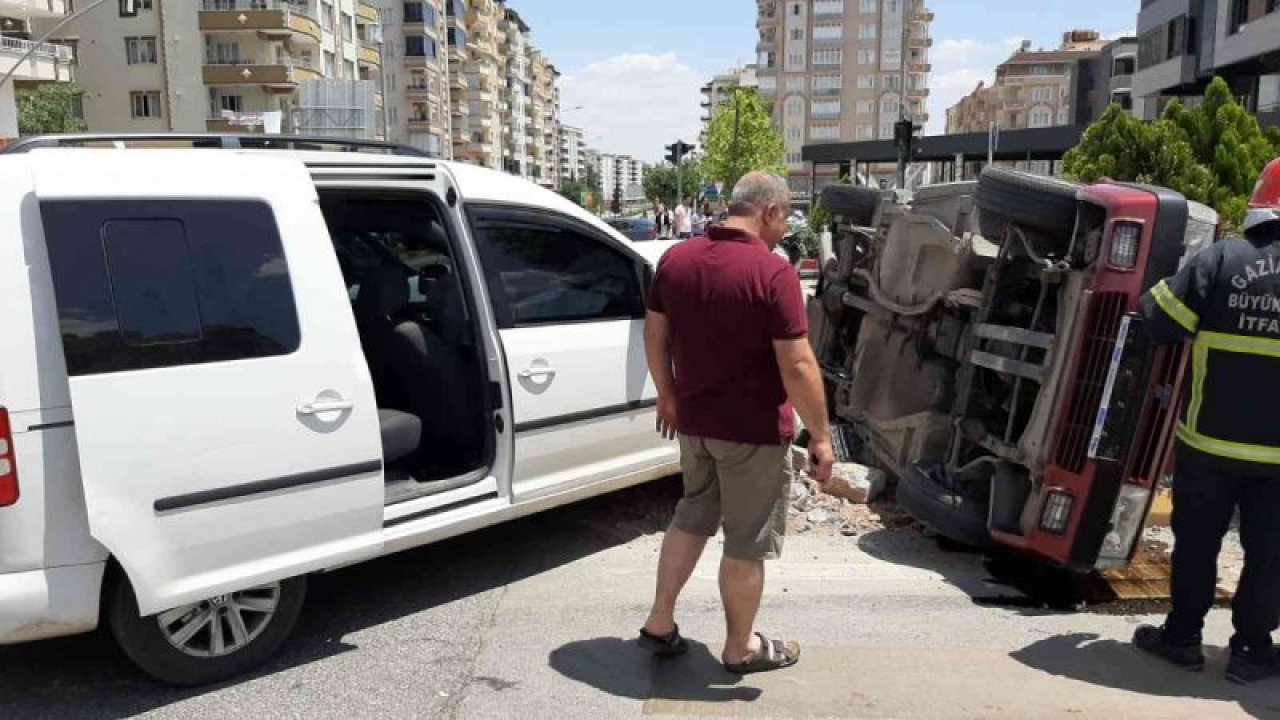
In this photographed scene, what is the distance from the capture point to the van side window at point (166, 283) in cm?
337

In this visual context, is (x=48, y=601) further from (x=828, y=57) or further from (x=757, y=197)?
(x=828, y=57)

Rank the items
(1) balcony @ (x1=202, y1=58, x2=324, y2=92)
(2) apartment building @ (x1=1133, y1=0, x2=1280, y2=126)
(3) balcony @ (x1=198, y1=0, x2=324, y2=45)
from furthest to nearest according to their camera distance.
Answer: (1) balcony @ (x1=202, y1=58, x2=324, y2=92) < (3) balcony @ (x1=198, y1=0, x2=324, y2=45) < (2) apartment building @ (x1=1133, y1=0, x2=1280, y2=126)

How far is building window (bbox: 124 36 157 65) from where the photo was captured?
54719 millimetres

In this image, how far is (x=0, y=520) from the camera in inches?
129

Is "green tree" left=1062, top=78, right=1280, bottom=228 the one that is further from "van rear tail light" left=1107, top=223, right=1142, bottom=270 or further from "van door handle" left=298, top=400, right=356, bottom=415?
"van door handle" left=298, top=400, right=356, bottom=415

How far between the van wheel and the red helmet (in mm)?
3789

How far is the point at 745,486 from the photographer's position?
3.71 metres

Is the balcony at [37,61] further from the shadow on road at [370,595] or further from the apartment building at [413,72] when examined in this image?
the shadow on road at [370,595]

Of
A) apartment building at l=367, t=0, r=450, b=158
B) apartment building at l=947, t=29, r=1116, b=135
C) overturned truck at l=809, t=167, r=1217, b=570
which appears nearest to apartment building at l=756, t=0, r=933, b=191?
apartment building at l=947, t=29, r=1116, b=135

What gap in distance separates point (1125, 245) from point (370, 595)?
3.58 metres

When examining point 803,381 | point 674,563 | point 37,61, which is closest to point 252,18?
point 37,61

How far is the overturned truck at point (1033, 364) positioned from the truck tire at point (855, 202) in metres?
0.79

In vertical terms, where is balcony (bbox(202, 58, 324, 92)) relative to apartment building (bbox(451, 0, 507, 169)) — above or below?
below

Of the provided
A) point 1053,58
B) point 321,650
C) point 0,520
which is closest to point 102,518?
point 0,520
